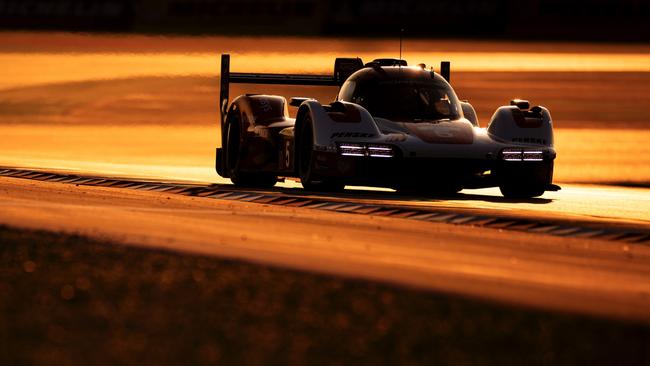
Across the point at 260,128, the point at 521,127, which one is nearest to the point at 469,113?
the point at 521,127

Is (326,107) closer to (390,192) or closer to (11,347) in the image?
(390,192)

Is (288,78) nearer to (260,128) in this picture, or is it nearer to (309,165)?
(260,128)

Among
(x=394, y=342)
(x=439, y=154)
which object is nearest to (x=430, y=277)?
(x=394, y=342)

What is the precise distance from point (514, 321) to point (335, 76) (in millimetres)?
13444

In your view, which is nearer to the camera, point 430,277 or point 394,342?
point 394,342

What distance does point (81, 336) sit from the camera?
7.54 meters

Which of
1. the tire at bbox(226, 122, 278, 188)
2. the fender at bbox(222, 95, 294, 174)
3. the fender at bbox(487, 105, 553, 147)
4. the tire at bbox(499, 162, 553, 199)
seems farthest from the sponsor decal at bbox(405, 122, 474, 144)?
the tire at bbox(226, 122, 278, 188)

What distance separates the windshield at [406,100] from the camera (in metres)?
19.1

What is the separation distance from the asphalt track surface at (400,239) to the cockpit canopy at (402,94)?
1.14 metres

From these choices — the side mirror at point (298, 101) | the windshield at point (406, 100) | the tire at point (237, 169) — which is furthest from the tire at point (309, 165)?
the tire at point (237, 169)

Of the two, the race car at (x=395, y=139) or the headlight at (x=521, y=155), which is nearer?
the race car at (x=395, y=139)

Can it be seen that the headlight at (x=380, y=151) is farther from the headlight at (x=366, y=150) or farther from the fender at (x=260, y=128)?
the fender at (x=260, y=128)

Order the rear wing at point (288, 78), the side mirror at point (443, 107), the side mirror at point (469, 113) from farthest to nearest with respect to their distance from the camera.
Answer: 1. the rear wing at point (288, 78)
2. the side mirror at point (469, 113)
3. the side mirror at point (443, 107)

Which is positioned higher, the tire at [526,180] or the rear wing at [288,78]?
the rear wing at [288,78]
